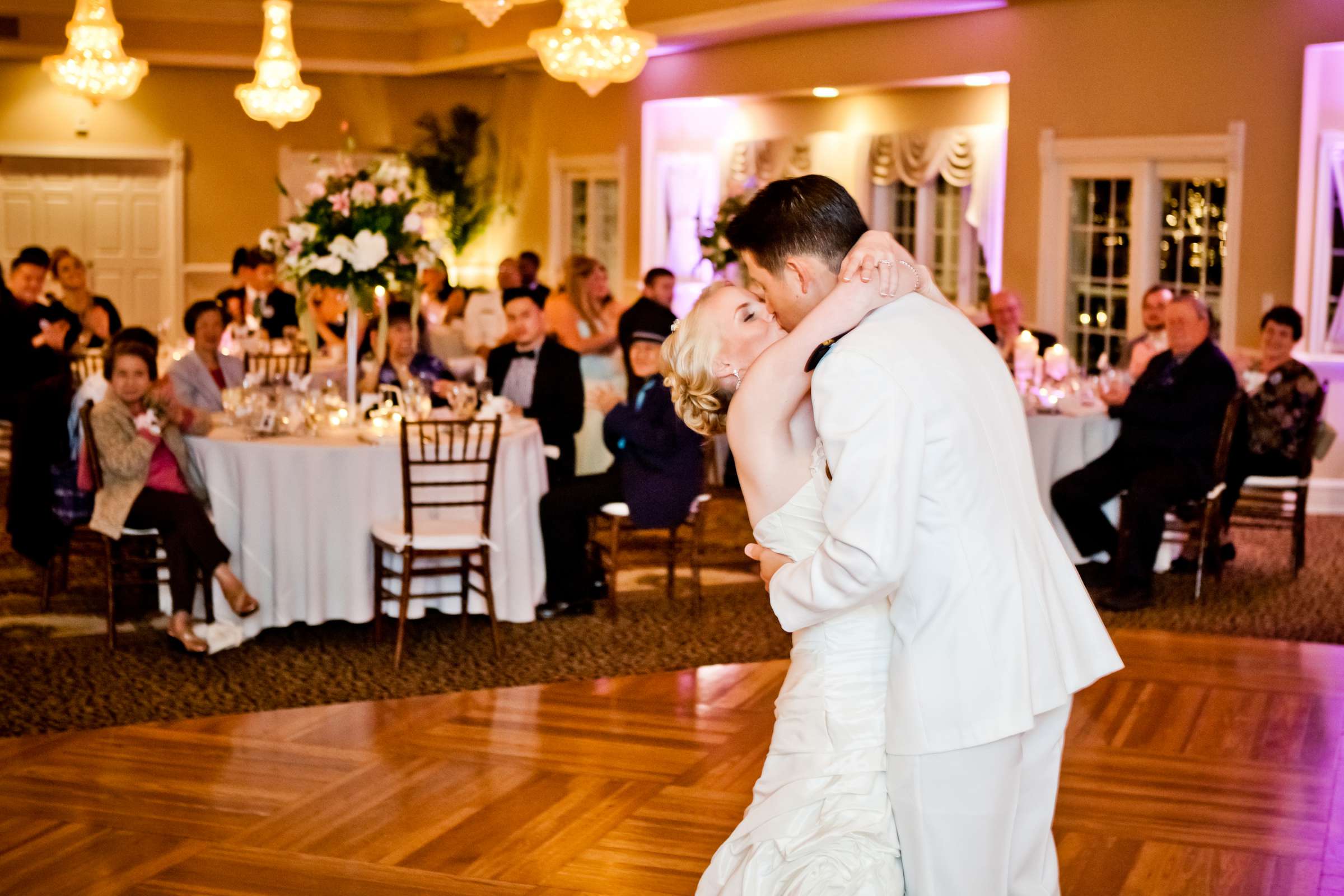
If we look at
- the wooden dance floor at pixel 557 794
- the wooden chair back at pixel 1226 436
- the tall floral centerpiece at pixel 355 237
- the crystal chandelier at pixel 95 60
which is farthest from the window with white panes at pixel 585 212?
the wooden dance floor at pixel 557 794

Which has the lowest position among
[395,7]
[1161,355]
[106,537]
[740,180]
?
[106,537]

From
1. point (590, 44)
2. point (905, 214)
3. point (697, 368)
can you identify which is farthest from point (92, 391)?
point (905, 214)

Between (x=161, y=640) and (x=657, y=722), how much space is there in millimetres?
2247

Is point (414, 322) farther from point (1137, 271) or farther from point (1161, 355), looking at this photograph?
point (1137, 271)

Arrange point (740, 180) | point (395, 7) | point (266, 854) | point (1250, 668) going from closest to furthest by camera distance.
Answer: point (266, 854) → point (1250, 668) → point (740, 180) → point (395, 7)

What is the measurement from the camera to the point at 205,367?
23.5 feet

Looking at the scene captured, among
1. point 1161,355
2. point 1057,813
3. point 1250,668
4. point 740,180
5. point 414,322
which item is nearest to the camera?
point 1057,813

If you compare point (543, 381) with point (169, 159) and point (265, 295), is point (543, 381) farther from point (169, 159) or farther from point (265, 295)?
point (169, 159)

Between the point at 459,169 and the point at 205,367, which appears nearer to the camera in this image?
the point at 205,367

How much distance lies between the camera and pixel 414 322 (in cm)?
824

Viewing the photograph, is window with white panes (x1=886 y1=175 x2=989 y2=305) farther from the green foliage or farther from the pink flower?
the pink flower

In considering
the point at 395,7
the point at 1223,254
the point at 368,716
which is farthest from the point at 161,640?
the point at 395,7

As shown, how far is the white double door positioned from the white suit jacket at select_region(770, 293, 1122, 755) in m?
15.1

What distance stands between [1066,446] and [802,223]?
5465 mm
